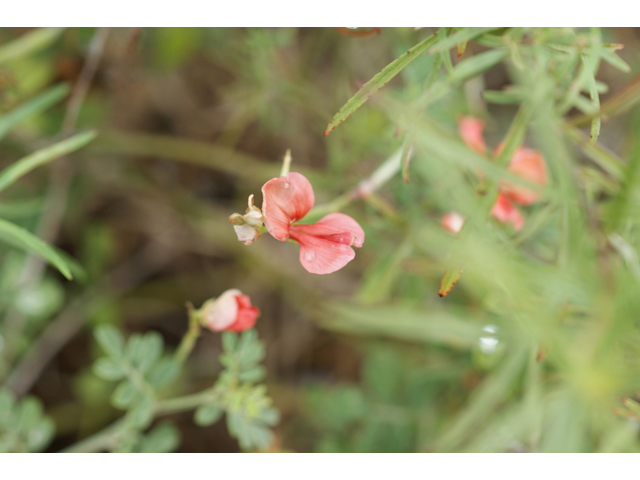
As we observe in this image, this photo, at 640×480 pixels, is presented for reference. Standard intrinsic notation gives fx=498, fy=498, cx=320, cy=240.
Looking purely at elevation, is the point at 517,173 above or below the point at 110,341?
above

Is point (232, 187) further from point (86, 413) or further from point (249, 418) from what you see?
point (249, 418)

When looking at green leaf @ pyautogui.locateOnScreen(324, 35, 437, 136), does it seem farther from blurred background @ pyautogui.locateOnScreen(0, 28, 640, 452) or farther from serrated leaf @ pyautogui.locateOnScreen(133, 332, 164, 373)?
serrated leaf @ pyautogui.locateOnScreen(133, 332, 164, 373)

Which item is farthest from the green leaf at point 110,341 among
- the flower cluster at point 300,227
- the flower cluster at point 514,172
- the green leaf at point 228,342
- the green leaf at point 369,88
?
the flower cluster at point 514,172

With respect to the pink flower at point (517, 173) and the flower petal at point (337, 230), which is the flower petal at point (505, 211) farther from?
the flower petal at point (337, 230)

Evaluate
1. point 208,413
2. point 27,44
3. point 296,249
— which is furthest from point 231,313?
point 296,249

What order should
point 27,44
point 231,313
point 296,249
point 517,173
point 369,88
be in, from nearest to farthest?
point 369,88 → point 231,313 → point 517,173 → point 27,44 → point 296,249

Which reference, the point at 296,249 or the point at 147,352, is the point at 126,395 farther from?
the point at 296,249
